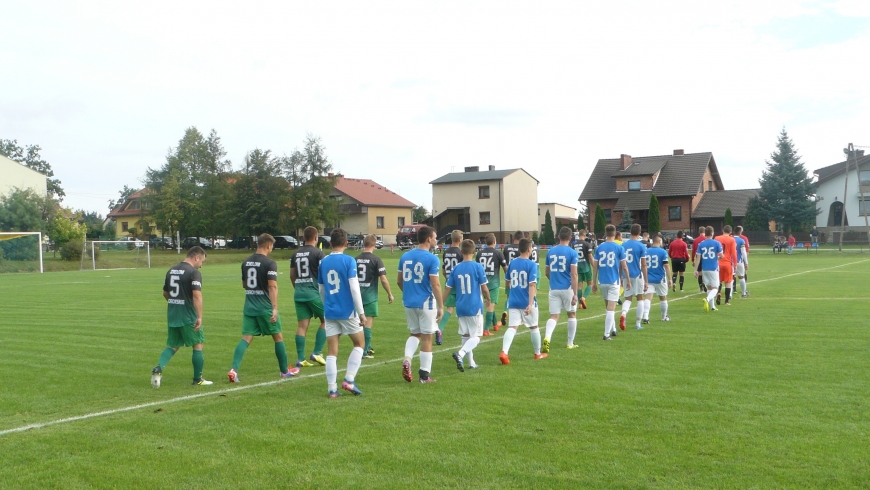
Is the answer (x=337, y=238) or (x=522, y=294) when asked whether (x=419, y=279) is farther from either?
(x=522, y=294)

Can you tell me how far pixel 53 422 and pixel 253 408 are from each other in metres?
2.13

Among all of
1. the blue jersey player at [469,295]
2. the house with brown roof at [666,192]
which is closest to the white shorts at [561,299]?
the blue jersey player at [469,295]

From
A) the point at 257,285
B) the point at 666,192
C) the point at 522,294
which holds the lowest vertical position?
the point at 522,294

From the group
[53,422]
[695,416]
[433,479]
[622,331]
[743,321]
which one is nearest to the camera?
[433,479]

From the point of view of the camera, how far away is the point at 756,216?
64875 mm

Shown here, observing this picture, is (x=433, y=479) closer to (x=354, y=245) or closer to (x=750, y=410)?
(x=750, y=410)

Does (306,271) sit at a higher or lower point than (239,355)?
higher

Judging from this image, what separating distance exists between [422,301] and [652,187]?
218 feet

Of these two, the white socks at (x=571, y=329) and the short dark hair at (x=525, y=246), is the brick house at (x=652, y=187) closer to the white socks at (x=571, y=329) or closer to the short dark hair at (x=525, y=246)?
the white socks at (x=571, y=329)

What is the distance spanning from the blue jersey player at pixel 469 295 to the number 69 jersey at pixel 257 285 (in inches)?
100

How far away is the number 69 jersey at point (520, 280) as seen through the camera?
33.6ft

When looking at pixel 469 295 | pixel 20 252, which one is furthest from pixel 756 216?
pixel 469 295

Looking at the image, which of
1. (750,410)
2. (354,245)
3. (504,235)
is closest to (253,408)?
(750,410)

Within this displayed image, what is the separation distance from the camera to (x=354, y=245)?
67375 mm
